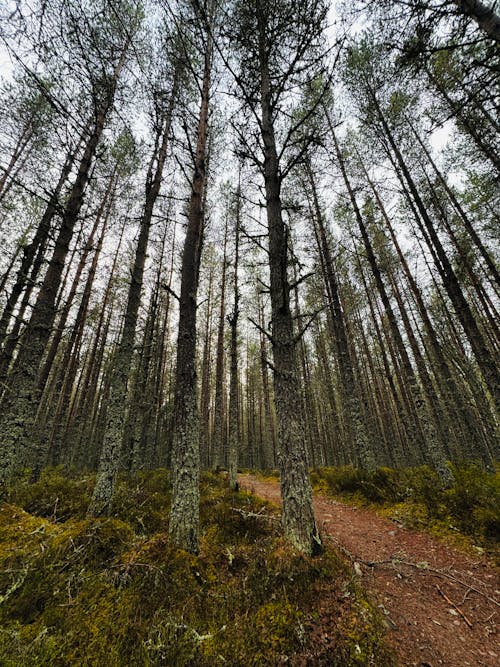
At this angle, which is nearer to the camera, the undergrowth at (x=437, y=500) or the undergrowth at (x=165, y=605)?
the undergrowth at (x=165, y=605)

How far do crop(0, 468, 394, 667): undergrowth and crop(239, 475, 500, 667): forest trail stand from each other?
26.7 inches

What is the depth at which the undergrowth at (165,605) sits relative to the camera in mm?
1755

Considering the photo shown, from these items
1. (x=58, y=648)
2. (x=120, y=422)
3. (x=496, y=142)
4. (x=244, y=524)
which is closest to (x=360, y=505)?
(x=244, y=524)

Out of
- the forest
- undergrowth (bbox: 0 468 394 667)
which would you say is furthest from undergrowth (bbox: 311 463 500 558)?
undergrowth (bbox: 0 468 394 667)

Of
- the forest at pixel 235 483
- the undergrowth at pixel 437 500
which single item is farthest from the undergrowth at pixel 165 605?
the undergrowth at pixel 437 500

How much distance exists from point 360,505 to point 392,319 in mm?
5580

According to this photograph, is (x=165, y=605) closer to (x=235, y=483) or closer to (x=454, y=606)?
(x=454, y=606)

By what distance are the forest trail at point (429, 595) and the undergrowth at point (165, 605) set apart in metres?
0.68

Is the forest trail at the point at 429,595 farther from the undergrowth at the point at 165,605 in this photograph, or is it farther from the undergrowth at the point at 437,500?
the undergrowth at the point at 165,605

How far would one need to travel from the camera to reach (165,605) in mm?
2188

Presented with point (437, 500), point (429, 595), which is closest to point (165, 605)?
point (429, 595)

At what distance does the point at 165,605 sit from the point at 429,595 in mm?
3193

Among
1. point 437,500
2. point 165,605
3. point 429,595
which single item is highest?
point 165,605

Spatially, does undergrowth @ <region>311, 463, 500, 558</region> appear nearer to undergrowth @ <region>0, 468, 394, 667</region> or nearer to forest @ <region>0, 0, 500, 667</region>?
Result: forest @ <region>0, 0, 500, 667</region>
